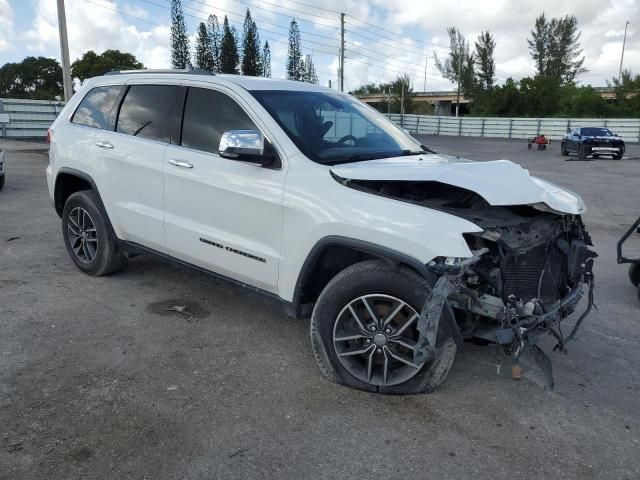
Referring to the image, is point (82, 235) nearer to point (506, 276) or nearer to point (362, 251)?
point (362, 251)

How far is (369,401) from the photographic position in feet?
10.7

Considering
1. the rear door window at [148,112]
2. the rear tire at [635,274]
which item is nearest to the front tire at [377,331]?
the rear door window at [148,112]

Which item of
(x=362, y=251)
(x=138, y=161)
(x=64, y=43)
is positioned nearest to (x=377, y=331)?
(x=362, y=251)

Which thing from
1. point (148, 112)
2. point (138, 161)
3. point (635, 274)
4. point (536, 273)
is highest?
point (148, 112)

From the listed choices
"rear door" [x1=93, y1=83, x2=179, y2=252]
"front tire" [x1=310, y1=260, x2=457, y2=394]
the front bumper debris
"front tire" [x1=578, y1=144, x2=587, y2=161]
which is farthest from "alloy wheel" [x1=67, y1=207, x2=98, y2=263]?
"front tire" [x1=578, y1=144, x2=587, y2=161]

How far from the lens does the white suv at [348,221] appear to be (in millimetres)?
3037

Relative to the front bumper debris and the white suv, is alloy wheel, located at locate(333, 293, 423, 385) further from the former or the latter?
the front bumper debris

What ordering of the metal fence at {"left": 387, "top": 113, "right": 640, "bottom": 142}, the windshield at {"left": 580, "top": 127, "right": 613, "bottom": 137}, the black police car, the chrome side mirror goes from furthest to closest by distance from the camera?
the metal fence at {"left": 387, "top": 113, "right": 640, "bottom": 142} < the windshield at {"left": 580, "top": 127, "right": 613, "bottom": 137} < the black police car < the chrome side mirror

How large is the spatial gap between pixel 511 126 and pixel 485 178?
50.8 metres

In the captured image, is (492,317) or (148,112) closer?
(492,317)

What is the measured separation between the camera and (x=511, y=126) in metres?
50.2

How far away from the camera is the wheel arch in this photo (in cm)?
315

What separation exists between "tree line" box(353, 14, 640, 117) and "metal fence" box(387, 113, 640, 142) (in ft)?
61.0

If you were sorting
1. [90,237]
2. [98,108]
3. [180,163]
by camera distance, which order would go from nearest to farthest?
[180,163]
[98,108]
[90,237]
